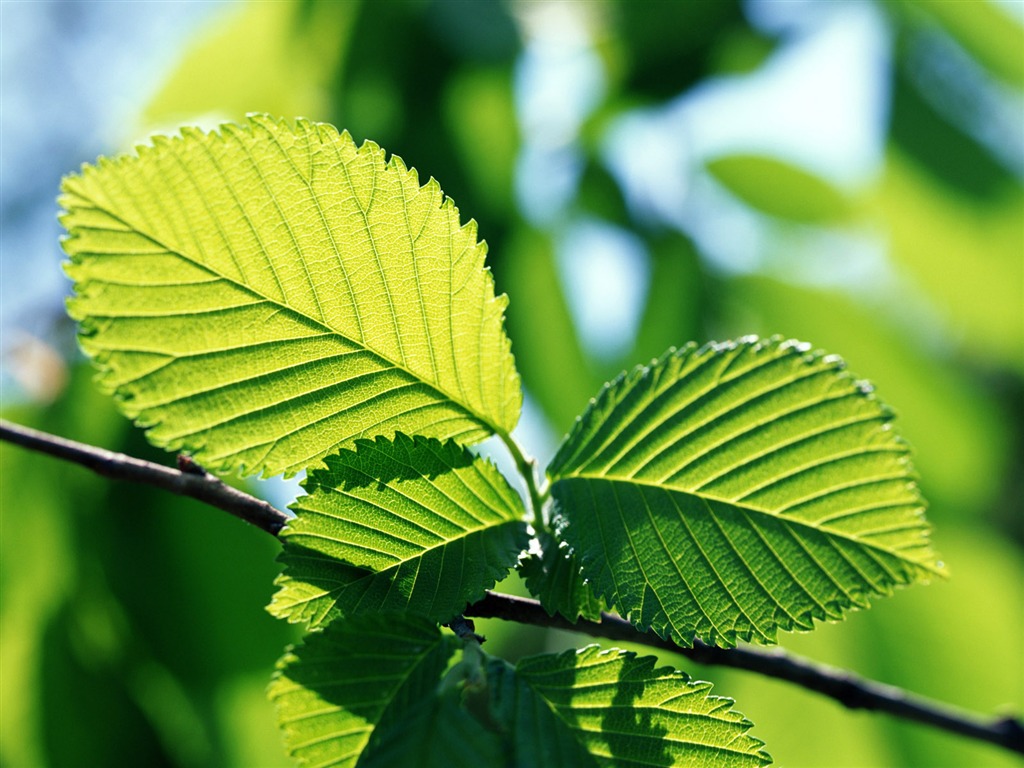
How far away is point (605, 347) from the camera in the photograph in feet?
4.85

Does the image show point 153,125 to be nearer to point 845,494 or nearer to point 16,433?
point 16,433

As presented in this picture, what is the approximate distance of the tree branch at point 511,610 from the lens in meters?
0.51

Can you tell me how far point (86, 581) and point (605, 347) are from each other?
790 mm

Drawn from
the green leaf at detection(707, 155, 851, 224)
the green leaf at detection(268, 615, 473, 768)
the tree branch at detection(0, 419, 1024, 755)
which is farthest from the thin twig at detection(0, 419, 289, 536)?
the green leaf at detection(707, 155, 851, 224)

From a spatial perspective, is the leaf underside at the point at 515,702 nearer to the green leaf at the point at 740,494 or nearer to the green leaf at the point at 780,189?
the green leaf at the point at 740,494

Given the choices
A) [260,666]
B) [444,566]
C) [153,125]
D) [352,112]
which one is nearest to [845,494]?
[444,566]

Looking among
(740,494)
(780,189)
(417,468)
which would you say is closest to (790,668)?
(740,494)

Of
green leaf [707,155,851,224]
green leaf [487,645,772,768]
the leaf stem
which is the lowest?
green leaf [487,645,772,768]

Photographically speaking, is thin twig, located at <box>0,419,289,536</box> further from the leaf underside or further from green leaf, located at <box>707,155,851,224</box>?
green leaf, located at <box>707,155,851,224</box>

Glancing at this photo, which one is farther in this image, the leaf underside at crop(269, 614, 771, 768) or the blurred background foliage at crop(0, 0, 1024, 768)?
the blurred background foliage at crop(0, 0, 1024, 768)

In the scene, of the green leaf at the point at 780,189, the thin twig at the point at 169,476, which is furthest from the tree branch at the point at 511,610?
the green leaf at the point at 780,189

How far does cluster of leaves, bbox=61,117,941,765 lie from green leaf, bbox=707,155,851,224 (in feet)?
3.54

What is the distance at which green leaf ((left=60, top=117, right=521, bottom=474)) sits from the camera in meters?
0.43

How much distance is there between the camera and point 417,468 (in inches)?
18.4
